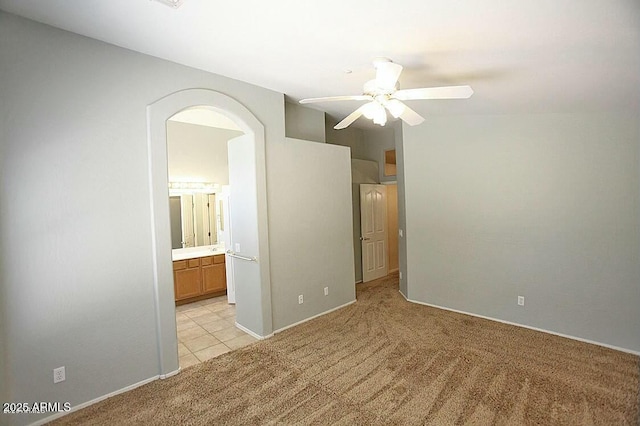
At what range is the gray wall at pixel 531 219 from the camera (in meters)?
3.15

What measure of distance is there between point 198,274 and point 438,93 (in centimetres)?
459

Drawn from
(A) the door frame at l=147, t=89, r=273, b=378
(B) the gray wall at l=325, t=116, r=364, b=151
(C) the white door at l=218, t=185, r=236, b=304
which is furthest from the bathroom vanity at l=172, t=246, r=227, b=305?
(B) the gray wall at l=325, t=116, r=364, b=151

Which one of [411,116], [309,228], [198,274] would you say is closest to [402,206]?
[309,228]

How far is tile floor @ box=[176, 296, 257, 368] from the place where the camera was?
337 centimetres

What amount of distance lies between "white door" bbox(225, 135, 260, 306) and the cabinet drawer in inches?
56.8

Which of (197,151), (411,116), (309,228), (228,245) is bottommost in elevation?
(228,245)

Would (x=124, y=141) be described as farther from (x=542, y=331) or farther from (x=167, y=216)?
(x=542, y=331)

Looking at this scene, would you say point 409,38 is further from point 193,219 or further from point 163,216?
point 193,219

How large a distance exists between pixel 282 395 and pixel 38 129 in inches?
111

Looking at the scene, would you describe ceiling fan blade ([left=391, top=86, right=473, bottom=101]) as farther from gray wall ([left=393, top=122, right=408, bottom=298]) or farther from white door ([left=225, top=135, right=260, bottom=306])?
gray wall ([left=393, top=122, right=408, bottom=298])

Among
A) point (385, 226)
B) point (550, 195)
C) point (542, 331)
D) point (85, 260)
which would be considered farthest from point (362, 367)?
point (385, 226)

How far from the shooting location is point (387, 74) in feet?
7.29

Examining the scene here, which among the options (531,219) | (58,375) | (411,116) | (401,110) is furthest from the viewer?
(531,219)

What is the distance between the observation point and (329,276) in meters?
4.45
